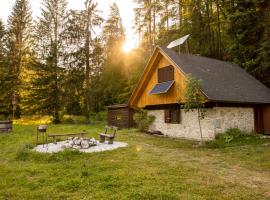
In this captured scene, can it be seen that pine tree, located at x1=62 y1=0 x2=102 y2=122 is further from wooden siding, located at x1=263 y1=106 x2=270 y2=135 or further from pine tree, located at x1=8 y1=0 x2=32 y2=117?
wooden siding, located at x1=263 y1=106 x2=270 y2=135

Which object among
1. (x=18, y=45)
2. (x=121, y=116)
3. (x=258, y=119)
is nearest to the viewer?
(x=258, y=119)

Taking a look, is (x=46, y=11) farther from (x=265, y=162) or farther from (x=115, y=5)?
(x=265, y=162)

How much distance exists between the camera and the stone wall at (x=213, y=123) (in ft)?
45.7

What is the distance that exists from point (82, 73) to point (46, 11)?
26.5 ft

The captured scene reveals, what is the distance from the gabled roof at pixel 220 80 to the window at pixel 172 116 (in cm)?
276

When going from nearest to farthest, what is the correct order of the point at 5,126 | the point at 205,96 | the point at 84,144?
1. the point at 84,144
2. the point at 205,96
3. the point at 5,126

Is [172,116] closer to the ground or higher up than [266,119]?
higher up

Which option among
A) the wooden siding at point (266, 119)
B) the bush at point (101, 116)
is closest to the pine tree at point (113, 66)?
the bush at point (101, 116)

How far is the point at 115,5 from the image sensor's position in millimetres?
33219

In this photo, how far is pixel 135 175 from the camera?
6656 mm

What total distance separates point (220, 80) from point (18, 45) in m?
23.1

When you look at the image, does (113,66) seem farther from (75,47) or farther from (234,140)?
(234,140)

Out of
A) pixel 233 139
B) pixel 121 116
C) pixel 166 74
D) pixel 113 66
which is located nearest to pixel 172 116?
pixel 166 74

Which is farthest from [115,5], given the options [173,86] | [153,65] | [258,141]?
[258,141]
